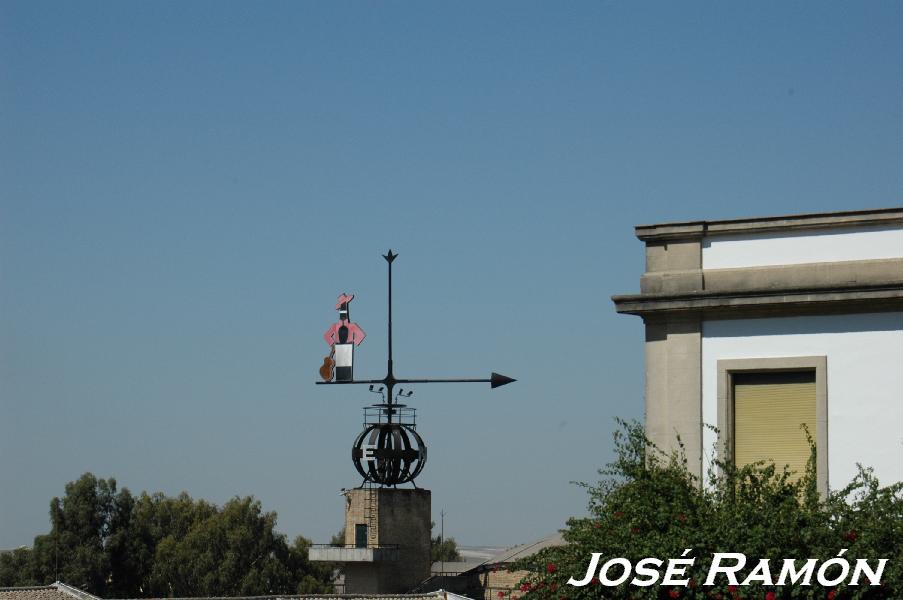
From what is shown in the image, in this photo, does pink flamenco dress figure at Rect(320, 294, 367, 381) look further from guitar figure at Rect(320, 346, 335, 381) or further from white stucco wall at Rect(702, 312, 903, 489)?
white stucco wall at Rect(702, 312, 903, 489)

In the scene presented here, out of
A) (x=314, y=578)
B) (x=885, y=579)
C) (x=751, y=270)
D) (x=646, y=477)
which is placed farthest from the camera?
(x=314, y=578)

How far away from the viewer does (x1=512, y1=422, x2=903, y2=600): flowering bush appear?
16656mm

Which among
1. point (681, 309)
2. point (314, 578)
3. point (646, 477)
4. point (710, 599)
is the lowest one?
point (314, 578)

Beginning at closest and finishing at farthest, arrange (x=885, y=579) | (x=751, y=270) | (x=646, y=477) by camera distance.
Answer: (x=885, y=579)
(x=646, y=477)
(x=751, y=270)

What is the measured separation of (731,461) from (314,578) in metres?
63.7

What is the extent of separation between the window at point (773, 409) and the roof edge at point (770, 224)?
1875 mm

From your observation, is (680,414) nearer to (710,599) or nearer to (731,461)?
(731,461)

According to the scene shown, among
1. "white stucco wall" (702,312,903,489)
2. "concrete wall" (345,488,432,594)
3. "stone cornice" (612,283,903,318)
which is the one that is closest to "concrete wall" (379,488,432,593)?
"concrete wall" (345,488,432,594)

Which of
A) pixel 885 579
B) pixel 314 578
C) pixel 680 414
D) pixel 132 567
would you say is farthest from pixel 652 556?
pixel 132 567

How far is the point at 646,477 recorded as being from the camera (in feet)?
62.6

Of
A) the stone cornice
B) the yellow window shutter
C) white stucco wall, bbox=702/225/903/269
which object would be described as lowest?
the yellow window shutter

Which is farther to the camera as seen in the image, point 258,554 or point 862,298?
point 258,554

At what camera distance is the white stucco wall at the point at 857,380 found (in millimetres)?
19766

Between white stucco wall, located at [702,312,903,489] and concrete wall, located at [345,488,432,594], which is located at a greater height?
white stucco wall, located at [702,312,903,489]
